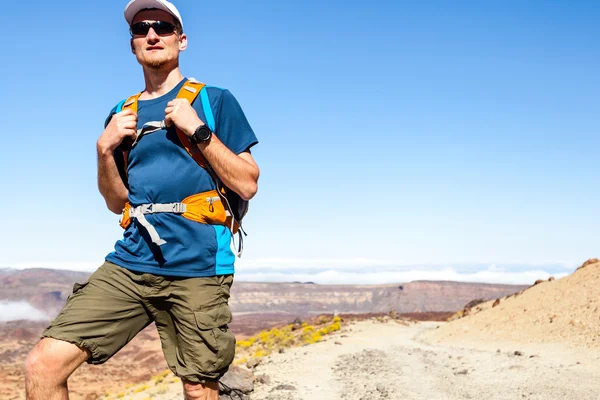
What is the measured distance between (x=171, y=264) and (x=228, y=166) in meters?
0.55

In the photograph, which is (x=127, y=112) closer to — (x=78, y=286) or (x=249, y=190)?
(x=249, y=190)

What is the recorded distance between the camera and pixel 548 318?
54.1 ft

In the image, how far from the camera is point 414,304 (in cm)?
9388

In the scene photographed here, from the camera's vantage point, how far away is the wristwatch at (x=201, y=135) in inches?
118

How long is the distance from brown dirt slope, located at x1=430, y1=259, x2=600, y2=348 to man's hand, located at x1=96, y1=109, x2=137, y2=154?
12.5 metres

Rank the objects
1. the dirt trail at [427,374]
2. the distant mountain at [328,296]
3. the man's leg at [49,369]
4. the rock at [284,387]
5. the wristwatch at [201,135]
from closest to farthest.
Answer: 1. the man's leg at [49,369]
2. the wristwatch at [201,135]
3. the dirt trail at [427,374]
4. the rock at [284,387]
5. the distant mountain at [328,296]

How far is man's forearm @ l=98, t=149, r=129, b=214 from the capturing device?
10.8 ft

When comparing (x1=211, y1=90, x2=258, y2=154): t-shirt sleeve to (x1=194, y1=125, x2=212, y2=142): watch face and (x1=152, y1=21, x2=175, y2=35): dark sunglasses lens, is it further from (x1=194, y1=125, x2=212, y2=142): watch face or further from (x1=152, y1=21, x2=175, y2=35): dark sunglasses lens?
(x1=152, y1=21, x2=175, y2=35): dark sunglasses lens

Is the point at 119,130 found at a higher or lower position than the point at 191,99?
lower

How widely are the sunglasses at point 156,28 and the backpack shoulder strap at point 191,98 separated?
0.30 metres

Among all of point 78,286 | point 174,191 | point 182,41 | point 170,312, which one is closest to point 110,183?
point 174,191

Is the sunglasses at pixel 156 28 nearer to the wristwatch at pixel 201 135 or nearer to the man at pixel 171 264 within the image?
the man at pixel 171 264

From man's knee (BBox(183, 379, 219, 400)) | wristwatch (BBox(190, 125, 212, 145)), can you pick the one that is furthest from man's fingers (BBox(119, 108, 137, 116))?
man's knee (BBox(183, 379, 219, 400))

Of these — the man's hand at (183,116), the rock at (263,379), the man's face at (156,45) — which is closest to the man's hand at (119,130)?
the man's hand at (183,116)
